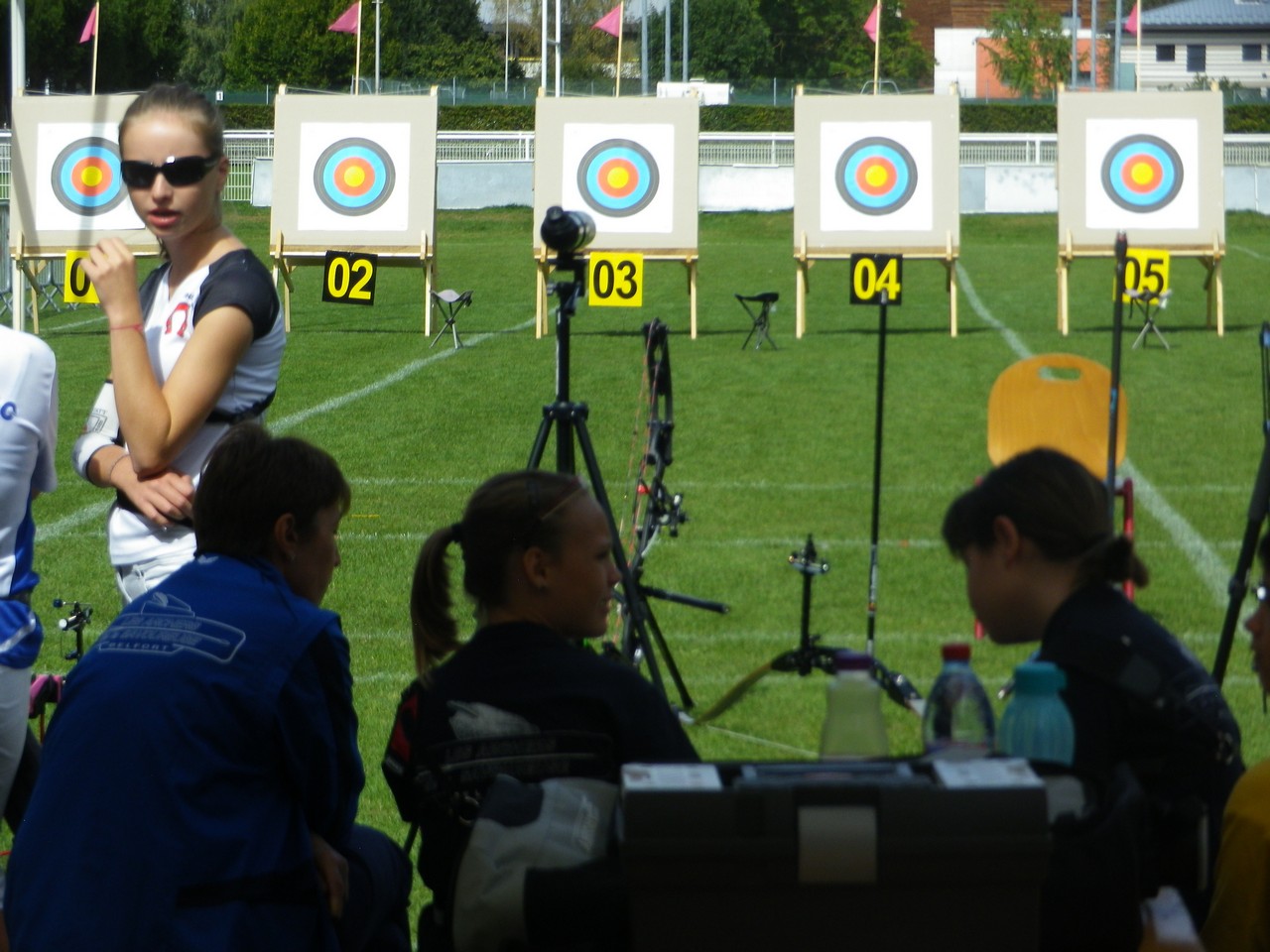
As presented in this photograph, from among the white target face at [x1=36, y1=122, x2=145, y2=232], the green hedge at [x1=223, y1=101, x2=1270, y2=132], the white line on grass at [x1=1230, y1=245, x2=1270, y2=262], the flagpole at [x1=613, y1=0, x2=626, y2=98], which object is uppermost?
the green hedge at [x1=223, y1=101, x2=1270, y2=132]

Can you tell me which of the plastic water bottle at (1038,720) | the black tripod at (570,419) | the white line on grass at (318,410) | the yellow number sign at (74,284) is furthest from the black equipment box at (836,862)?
the yellow number sign at (74,284)

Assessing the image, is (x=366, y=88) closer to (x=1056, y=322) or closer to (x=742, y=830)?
(x=1056, y=322)

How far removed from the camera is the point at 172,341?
8.82 feet

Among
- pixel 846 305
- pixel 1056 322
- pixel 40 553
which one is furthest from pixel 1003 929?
pixel 846 305

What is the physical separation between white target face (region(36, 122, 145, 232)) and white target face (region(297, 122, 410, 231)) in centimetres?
151

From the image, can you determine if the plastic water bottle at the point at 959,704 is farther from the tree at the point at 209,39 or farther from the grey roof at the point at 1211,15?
the grey roof at the point at 1211,15

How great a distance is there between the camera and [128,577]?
8.86ft

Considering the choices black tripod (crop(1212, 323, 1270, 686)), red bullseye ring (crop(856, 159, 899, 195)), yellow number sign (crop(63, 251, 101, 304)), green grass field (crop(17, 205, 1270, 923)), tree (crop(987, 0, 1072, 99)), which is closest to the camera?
black tripod (crop(1212, 323, 1270, 686))

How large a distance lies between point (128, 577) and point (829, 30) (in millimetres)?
71461

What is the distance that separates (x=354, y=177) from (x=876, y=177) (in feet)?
14.8

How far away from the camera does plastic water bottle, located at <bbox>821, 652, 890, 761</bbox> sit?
207cm

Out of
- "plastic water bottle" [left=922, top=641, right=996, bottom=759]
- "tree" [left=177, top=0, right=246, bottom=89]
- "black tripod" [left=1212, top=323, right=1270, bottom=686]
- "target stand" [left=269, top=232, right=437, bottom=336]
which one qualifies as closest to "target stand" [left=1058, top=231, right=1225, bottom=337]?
"target stand" [left=269, top=232, right=437, bottom=336]

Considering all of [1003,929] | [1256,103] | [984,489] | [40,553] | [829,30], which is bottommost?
[40,553]

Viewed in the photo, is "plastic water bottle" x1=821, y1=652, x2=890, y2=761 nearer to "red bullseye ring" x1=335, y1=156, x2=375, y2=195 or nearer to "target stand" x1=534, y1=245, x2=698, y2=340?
"target stand" x1=534, y1=245, x2=698, y2=340
